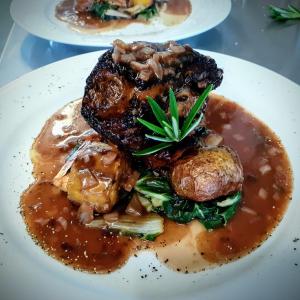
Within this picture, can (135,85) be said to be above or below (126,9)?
above

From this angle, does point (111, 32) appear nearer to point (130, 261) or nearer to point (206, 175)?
point (206, 175)

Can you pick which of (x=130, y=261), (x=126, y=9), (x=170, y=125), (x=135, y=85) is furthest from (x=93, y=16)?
(x=130, y=261)

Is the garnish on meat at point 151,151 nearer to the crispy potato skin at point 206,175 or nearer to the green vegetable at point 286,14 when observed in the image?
the crispy potato skin at point 206,175

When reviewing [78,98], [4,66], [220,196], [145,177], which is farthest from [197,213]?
[4,66]

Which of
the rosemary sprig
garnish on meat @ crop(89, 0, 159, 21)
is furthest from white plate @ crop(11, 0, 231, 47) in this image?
the rosemary sprig

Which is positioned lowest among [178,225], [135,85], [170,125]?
[178,225]

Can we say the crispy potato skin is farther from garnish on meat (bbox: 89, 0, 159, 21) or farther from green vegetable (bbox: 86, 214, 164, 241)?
garnish on meat (bbox: 89, 0, 159, 21)
